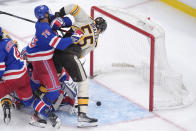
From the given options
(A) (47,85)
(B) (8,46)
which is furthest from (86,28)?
(B) (8,46)

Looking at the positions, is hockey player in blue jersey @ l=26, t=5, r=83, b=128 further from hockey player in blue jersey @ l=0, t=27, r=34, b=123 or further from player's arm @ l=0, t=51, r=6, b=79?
player's arm @ l=0, t=51, r=6, b=79

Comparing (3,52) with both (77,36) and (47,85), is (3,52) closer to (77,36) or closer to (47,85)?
→ (47,85)

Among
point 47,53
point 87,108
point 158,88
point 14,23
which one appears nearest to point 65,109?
point 87,108

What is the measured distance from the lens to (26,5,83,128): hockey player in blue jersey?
419cm

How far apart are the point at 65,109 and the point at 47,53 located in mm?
587

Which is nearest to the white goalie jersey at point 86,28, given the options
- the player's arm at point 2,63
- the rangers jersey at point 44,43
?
A: the rangers jersey at point 44,43

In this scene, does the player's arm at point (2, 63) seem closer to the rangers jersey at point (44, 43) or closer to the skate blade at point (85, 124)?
the rangers jersey at point (44, 43)

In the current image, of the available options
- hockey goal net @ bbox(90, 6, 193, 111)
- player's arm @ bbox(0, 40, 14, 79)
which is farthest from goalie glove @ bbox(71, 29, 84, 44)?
player's arm @ bbox(0, 40, 14, 79)

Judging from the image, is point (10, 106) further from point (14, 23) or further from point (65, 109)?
point (14, 23)

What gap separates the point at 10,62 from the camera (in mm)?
4297

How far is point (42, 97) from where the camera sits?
4543 mm

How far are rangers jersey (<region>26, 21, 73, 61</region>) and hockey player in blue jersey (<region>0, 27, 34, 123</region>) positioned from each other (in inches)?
5.0

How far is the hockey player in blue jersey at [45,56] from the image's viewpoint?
13.8 feet

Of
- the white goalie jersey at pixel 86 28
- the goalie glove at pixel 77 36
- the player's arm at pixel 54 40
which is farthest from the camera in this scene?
the white goalie jersey at pixel 86 28
